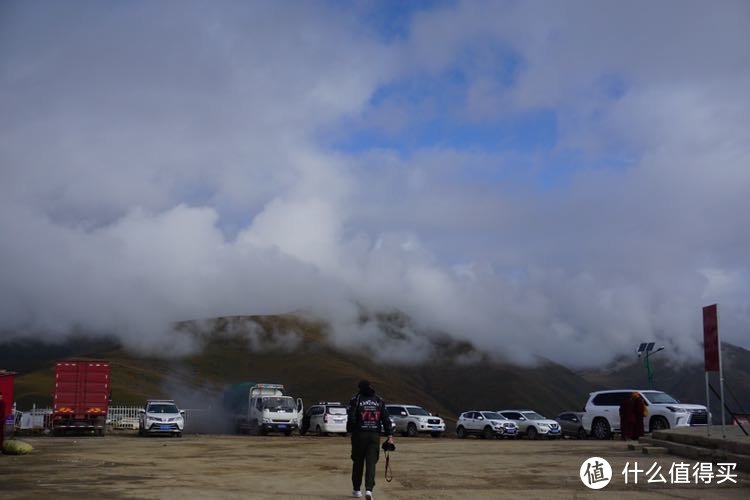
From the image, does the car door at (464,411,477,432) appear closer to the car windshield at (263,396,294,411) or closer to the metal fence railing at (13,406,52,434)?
the car windshield at (263,396,294,411)

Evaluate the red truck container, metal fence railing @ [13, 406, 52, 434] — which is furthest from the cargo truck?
metal fence railing @ [13, 406, 52, 434]

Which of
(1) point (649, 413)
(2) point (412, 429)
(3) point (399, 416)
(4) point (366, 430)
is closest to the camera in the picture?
(4) point (366, 430)

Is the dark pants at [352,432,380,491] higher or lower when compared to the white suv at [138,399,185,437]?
higher

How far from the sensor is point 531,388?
121875 millimetres

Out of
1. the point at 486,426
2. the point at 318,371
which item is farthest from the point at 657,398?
the point at 318,371

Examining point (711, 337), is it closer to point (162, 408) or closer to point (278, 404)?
point (278, 404)

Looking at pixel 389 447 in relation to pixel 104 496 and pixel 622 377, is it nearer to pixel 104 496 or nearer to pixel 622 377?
pixel 104 496

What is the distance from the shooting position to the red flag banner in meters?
18.3

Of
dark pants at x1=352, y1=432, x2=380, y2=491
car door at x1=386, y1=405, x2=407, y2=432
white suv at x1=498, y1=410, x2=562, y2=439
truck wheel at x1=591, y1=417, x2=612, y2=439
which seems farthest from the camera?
car door at x1=386, y1=405, x2=407, y2=432

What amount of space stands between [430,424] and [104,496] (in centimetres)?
2801

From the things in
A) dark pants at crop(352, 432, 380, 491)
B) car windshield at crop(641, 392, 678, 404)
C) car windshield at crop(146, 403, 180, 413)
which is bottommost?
car windshield at crop(146, 403, 180, 413)

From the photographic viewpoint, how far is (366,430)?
11.9m

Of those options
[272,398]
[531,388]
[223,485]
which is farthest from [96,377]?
[531,388]

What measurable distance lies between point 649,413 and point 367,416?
71.1 ft
